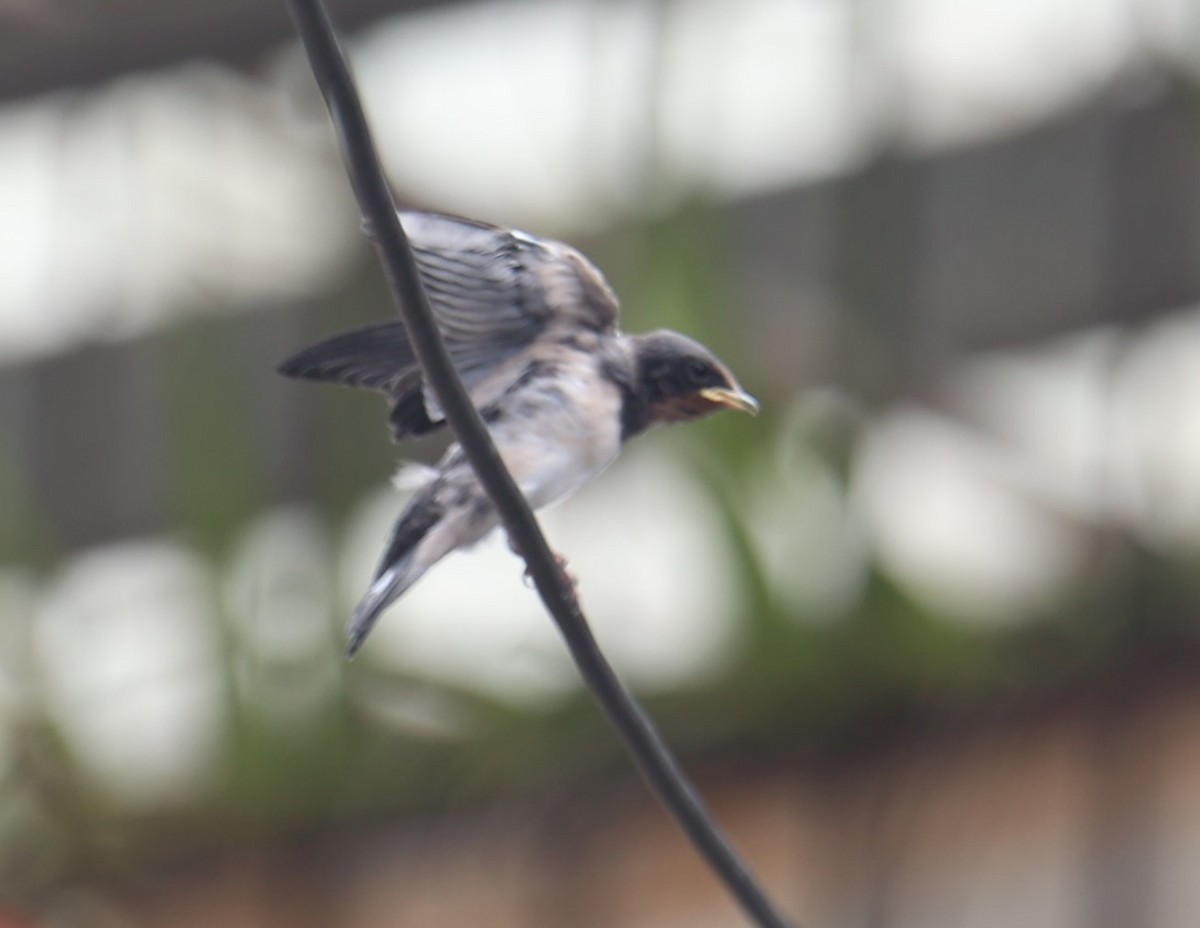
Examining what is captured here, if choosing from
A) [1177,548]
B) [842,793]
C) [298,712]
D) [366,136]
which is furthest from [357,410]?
[366,136]

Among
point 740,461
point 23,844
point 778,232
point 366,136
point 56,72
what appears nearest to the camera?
point 366,136

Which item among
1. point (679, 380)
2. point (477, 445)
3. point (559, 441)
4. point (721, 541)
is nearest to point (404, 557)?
point (559, 441)

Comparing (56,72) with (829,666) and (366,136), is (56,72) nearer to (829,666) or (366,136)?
(829,666)

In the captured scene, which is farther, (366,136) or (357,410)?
(357,410)

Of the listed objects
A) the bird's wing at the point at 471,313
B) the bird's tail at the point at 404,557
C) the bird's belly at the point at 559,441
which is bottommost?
the bird's tail at the point at 404,557

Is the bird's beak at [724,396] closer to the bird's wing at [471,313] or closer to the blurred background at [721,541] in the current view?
the bird's wing at [471,313]

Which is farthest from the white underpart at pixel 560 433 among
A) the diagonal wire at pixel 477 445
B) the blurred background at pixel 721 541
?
the blurred background at pixel 721 541

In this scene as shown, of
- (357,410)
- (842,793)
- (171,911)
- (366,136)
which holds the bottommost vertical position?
(171,911)
